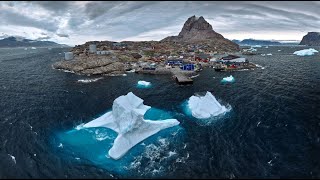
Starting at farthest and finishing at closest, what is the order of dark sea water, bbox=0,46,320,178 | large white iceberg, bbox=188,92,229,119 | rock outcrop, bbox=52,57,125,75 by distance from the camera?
1. rock outcrop, bbox=52,57,125,75
2. large white iceberg, bbox=188,92,229,119
3. dark sea water, bbox=0,46,320,178

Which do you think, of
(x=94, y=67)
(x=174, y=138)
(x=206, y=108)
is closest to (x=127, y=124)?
(x=174, y=138)

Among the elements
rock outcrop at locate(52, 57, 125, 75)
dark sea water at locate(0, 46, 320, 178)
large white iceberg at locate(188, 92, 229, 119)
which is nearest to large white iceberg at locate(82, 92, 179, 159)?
dark sea water at locate(0, 46, 320, 178)

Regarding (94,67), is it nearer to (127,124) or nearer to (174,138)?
(127,124)

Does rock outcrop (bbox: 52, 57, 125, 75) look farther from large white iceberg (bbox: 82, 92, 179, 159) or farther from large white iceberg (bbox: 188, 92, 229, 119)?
large white iceberg (bbox: 82, 92, 179, 159)

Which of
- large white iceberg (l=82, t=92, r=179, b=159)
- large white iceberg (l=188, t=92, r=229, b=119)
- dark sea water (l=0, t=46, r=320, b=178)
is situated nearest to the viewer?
dark sea water (l=0, t=46, r=320, b=178)

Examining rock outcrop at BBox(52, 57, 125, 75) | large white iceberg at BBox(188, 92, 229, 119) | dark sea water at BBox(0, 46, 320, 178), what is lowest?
dark sea water at BBox(0, 46, 320, 178)

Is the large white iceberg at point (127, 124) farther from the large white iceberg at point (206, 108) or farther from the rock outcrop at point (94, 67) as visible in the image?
the rock outcrop at point (94, 67)

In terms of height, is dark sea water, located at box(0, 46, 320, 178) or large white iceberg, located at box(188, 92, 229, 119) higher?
large white iceberg, located at box(188, 92, 229, 119)
